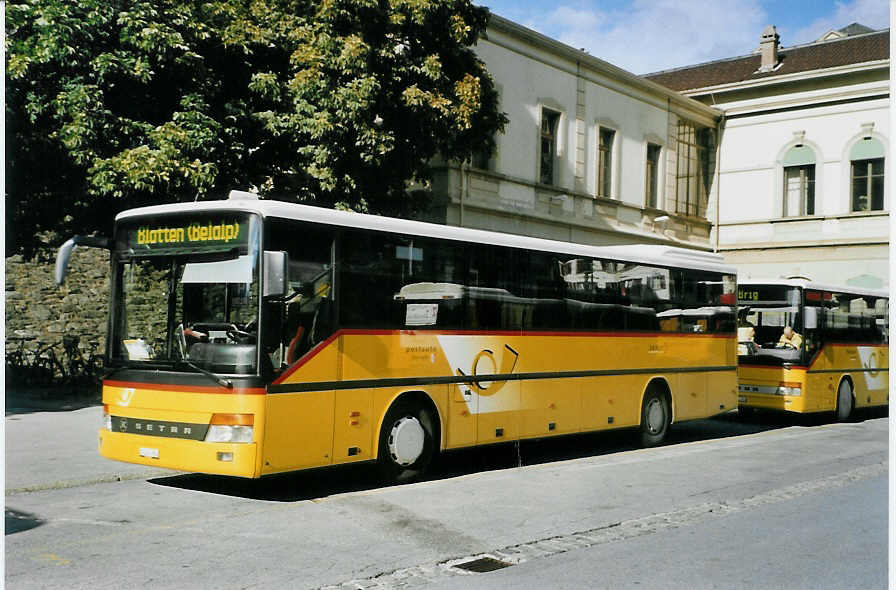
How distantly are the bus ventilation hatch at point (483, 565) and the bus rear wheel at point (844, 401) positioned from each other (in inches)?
580

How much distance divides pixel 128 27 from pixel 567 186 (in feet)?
54.9

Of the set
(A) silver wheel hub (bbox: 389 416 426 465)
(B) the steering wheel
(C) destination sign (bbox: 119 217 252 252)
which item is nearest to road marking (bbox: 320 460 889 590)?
(A) silver wheel hub (bbox: 389 416 426 465)

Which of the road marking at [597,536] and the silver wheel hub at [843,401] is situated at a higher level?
the silver wheel hub at [843,401]

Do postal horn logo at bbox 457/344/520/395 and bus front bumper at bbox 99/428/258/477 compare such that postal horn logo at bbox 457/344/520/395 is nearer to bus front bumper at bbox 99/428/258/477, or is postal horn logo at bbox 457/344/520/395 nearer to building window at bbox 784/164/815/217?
bus front bumper at bbox 99/428/258/477

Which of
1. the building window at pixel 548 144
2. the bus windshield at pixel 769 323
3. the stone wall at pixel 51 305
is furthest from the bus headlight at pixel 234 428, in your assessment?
the building window at pixel 548 144

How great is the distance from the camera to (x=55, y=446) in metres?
13.2

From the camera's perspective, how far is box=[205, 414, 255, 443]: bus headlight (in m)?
9.17

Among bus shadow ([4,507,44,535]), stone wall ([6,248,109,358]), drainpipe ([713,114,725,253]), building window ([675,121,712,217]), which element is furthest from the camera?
drainpipe ([713,114,725,253])

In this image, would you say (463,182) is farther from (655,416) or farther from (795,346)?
(655,416)

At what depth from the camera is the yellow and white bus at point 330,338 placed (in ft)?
30.6

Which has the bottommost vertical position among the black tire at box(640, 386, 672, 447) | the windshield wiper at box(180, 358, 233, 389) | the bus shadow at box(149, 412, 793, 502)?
the bus shadow at box(149, 412, 793, 502)

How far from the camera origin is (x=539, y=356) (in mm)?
12906

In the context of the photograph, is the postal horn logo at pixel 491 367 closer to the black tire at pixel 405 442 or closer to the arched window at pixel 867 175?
the black tire at pixel 405 442

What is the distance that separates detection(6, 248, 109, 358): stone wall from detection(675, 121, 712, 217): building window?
20.3m
